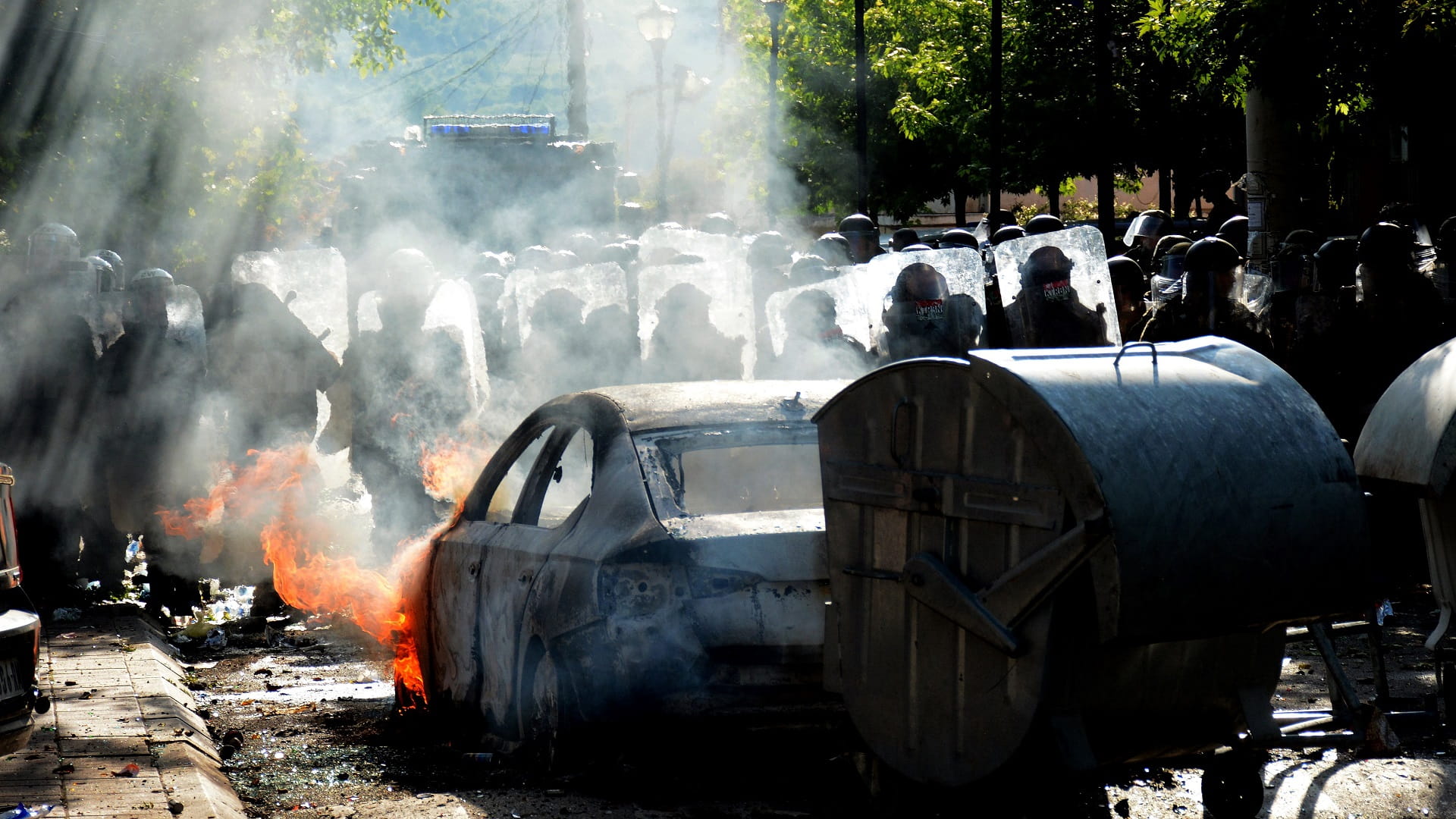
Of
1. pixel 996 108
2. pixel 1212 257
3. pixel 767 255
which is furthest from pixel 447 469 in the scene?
pixel 996 108

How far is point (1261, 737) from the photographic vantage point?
421 centimetres

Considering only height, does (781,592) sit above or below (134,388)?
below

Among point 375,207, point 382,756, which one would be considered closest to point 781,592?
point 382,756

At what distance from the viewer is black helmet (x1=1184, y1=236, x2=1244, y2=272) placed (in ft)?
27.7

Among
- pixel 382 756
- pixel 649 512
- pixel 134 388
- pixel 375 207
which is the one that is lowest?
pixel 382 756

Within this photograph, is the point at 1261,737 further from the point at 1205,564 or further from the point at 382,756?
the point at 382,756

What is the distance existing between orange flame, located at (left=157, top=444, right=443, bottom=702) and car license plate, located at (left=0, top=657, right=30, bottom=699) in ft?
9.85

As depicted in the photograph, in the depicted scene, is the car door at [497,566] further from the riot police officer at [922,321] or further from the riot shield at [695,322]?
the riot shield at [695,322]

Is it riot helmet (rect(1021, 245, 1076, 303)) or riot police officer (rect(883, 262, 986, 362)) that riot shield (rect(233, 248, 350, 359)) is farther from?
riot helmet (rect(1021, 245, 1076, 303))

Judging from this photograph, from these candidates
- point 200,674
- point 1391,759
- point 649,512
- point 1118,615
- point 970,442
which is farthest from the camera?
point 200,674

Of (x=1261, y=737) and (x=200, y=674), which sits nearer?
(x=1261, y=737)

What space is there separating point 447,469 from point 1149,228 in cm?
979

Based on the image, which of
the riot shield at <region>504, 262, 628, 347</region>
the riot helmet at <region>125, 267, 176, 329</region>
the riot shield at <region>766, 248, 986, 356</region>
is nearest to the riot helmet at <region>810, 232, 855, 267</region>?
the riot shield at <region>504, 262, 628, 347</region>

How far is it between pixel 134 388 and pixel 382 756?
468 cm
